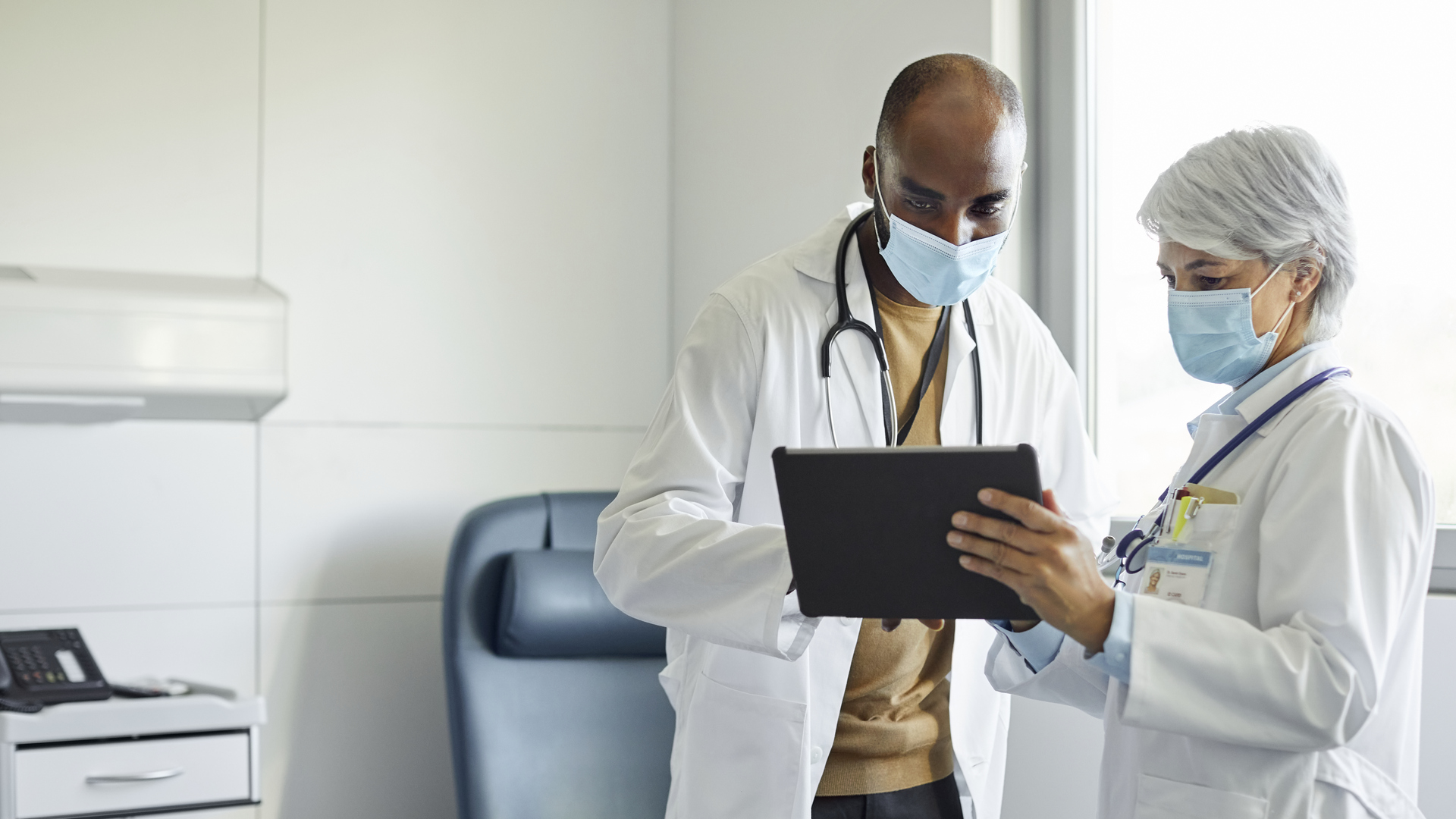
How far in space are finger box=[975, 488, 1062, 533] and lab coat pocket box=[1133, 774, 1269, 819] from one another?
308mm

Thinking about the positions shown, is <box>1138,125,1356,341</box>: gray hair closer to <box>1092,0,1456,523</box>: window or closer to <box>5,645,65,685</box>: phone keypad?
Result: <box>1092,0,1456,523</box>: window

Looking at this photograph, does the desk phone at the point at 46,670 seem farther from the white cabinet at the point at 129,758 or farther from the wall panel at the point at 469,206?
the wall panel at the point at 469,206

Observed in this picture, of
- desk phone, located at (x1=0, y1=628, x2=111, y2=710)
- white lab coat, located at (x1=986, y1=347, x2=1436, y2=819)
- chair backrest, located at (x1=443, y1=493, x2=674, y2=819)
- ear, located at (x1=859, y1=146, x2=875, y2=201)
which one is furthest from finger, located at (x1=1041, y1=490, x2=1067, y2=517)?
desk phone, located at (x1=0, y1=628, x2=111, y2=710)

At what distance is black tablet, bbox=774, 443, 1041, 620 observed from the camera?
0.96 meters

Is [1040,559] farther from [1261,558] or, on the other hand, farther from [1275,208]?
[1275,208]

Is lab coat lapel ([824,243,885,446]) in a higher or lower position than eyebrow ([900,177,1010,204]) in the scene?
lower

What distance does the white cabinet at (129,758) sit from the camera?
209cm

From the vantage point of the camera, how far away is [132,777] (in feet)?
7.07

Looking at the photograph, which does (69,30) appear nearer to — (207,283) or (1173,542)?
(207,283)

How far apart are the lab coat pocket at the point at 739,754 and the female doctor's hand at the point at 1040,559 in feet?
1.19

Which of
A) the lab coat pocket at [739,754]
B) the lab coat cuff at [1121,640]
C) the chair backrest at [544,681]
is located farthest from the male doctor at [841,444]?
the chair backrest at [544,681]

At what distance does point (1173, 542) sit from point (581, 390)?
2.06 meters

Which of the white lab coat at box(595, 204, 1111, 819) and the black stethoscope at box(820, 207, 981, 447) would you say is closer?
the white lab coat at box(595, 204, 1111, 819)

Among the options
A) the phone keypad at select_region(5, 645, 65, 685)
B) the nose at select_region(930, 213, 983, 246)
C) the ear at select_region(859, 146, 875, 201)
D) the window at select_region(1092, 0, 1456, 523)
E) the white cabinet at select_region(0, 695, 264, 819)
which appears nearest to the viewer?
the nose at select_region(930, 213, 983, 246)
